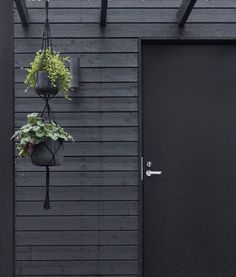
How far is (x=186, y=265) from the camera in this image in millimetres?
5289

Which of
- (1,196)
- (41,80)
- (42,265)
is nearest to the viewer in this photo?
(1,196)

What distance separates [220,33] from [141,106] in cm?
93

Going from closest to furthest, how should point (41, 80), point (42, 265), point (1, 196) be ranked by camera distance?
point (1, 196) → point (41, 80) → point (42, 265)

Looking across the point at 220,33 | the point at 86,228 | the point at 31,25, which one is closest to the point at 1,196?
the point at 86,228

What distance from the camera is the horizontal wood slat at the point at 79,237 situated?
17.1ft

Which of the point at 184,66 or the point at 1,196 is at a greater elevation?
the point at 184,66

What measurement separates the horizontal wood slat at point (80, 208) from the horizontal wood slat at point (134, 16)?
5.10ft

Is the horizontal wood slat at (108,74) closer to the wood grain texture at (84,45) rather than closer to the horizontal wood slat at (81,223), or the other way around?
the wood grain texture at (84,45)

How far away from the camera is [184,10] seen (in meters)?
5.01

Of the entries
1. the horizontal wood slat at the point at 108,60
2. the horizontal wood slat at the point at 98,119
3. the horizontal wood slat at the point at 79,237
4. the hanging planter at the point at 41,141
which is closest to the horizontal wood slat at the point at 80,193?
the horizontal wood slat at the point at 79,237

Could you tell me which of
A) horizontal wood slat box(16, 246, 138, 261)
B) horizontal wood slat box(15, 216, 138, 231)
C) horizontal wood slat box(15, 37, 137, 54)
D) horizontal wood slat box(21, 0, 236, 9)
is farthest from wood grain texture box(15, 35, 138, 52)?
horizontal wood slat box(16, 246, 138, 261)

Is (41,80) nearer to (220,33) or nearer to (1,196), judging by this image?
(1,196)

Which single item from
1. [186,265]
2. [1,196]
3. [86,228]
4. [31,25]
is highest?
[31,25]

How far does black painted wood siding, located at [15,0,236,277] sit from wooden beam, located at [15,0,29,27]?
8cm
